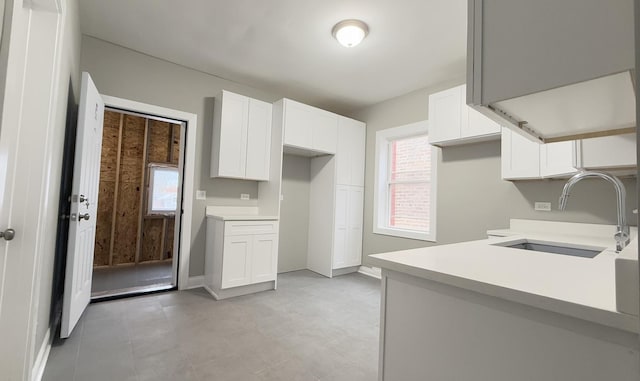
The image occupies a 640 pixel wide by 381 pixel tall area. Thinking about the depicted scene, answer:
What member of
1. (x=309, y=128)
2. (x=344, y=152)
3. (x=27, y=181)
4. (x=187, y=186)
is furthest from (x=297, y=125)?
(x=27, y=181)

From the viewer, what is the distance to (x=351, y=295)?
10.9 ft

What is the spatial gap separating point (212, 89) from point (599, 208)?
4259 mm

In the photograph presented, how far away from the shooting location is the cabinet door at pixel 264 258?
3.27 m

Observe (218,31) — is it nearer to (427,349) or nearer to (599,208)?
(427,349)

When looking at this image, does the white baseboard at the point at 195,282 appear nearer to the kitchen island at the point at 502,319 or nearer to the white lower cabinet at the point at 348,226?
the white lower cabinet at the point at 348,226

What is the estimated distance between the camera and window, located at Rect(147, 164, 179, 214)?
502 centimetres

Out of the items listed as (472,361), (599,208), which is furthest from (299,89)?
(472,361)

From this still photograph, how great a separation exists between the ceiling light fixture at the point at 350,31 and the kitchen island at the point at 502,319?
2.18 meters

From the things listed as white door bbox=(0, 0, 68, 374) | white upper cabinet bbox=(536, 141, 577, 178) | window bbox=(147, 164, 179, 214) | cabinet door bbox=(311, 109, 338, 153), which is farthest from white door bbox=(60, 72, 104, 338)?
white upper cabinet bbox=(536, 141, 577, 178)

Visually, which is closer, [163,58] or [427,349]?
[427,349]

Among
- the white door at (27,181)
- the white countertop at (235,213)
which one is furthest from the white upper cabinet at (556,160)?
the white door at (27,181)

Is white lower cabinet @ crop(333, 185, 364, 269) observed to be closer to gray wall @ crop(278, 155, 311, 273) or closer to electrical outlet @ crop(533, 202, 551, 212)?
gray wall @ crop(278, 155, 311, 273)

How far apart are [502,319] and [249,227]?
279 cm

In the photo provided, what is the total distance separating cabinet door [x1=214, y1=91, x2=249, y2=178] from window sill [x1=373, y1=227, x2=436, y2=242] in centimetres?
215
